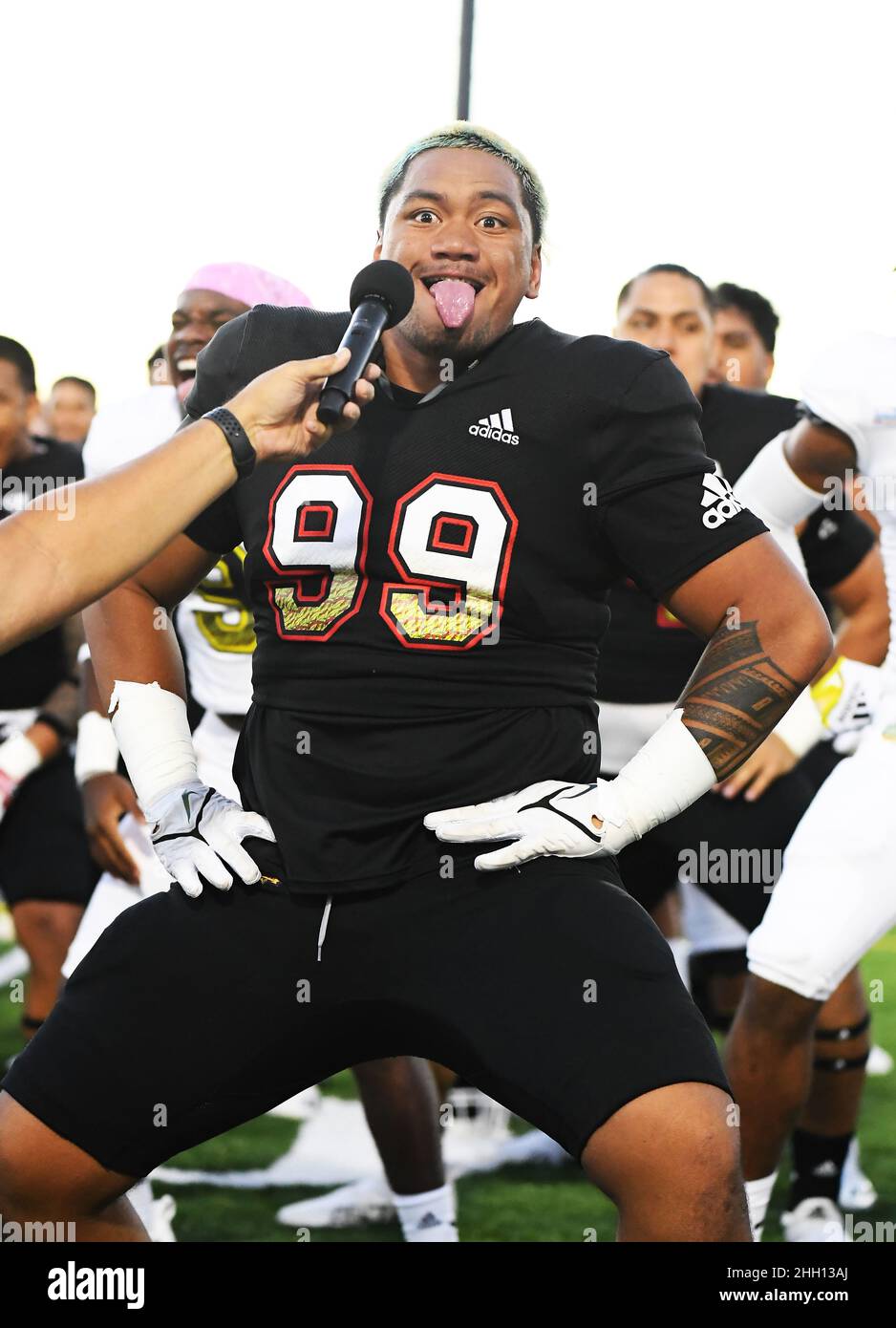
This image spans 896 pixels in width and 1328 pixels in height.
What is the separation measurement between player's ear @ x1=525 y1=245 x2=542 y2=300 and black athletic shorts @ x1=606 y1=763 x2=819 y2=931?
1.50 m

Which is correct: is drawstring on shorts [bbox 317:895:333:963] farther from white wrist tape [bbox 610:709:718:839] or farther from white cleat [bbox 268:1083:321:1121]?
white cleat [bbox 268:1083:321:1121]

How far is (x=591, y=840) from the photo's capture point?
8.04 feet

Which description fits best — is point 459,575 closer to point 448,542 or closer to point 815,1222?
point 448,542

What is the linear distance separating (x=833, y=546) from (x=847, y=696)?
2.22ft

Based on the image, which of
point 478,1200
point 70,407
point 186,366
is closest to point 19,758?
point 186,366

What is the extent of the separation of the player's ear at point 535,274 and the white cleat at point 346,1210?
219 centimetres

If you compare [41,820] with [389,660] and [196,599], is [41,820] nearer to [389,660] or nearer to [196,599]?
[196,599]

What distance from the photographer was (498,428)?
2602 millimetres

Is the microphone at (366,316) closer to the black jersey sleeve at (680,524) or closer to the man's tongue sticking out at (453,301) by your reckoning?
the man's tongue sticking out at (453,301)

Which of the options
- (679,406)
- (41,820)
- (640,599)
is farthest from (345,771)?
(41,820)

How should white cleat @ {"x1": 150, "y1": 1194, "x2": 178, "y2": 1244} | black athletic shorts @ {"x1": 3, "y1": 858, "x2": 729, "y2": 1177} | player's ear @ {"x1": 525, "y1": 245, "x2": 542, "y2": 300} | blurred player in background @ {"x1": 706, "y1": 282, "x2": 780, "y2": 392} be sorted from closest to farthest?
1. black athletic shorts @ {"x1": 3, "y1": 858, "x2": 729, "y2": 1177}
2. player's ear @ {"x1": 525, "y1": 245, "x2": 542, "y2": 300}
3. white cleat @ {"x1": 150, "y1": 1194, "x2": 178, "y2": 1244}
4. blurred player in background @ {"x1": 706, "y1": 282, "x2": 780, "y2": 392}

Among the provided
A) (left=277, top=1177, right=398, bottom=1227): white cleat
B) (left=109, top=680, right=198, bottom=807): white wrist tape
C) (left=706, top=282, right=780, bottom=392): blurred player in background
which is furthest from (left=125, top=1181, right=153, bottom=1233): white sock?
(left=706, top=282, right=780, bottom=392): blurred player in background

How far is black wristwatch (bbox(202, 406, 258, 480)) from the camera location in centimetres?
213

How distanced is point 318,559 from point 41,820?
2.32 meters
